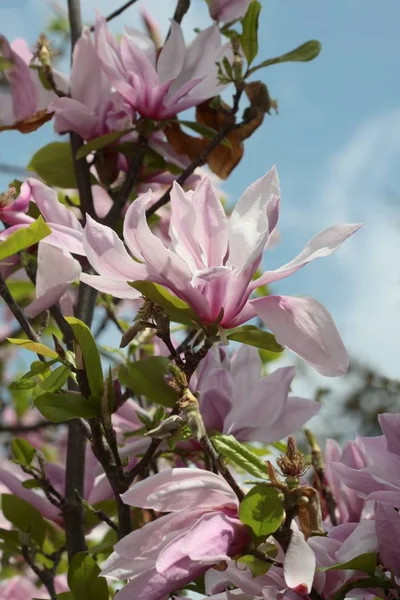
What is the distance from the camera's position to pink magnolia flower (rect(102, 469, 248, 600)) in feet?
2.23

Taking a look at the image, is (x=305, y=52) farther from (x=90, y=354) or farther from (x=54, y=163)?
(x=90, y=354)

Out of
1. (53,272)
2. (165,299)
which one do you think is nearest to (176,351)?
(165,299)

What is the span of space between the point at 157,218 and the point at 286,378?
389 mm

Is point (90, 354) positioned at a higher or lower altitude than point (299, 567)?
higher

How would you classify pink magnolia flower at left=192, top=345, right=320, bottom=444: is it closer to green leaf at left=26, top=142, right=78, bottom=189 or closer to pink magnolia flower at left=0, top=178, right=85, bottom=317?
pink magnolia flower at left=0, top=178, right=85, bottom=317

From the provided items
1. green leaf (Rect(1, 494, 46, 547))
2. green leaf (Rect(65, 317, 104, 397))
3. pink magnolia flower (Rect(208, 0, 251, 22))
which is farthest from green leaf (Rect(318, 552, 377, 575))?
pink magnolia flower (Rect(208, 0, 251, 22))

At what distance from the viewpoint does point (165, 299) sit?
76 cm

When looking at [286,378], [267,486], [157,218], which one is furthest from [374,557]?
[157,218]

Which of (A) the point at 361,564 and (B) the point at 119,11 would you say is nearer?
(A) the point at 361,564

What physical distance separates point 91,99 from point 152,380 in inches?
19.1

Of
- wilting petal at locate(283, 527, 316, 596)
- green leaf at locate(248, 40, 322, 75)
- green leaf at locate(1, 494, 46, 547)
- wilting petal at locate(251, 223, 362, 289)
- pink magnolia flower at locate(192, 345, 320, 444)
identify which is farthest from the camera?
green leaf at locate(248, 40, 322, 75)

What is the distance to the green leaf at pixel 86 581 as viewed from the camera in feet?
2.72

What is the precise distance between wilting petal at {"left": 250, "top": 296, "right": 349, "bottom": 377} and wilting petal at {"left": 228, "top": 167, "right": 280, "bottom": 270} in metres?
0.05

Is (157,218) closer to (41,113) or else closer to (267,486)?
(41,113)
